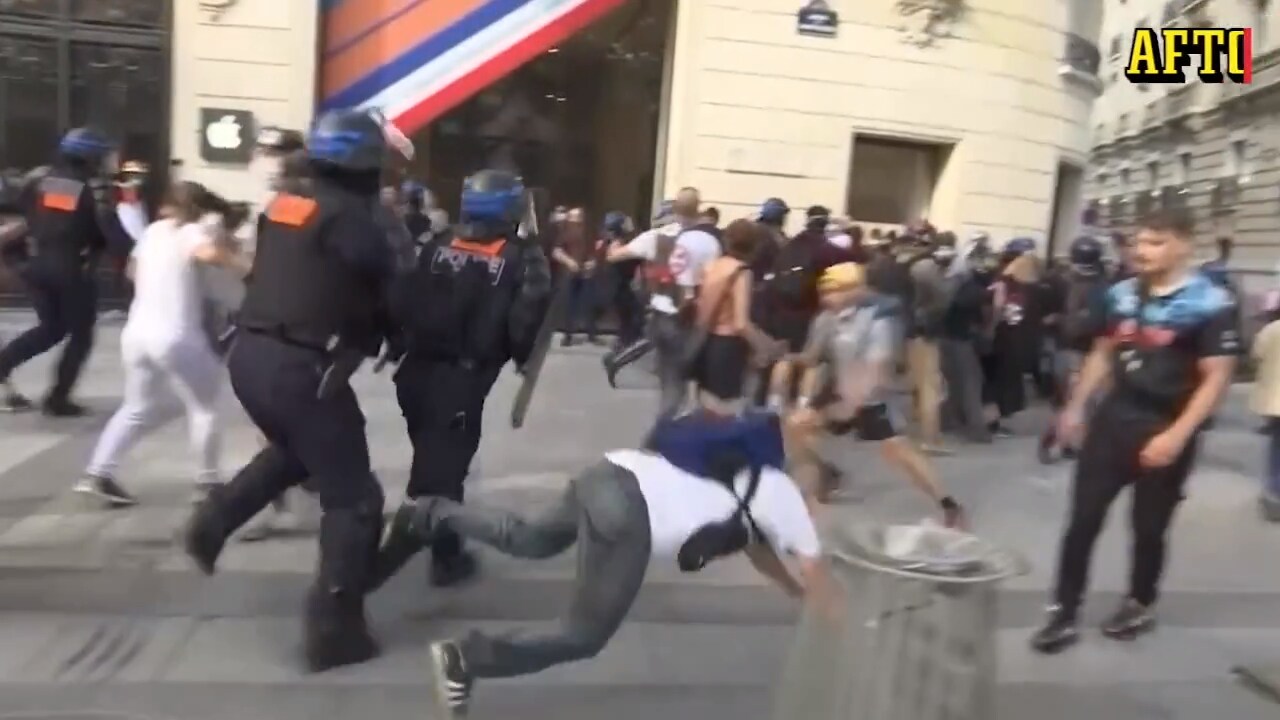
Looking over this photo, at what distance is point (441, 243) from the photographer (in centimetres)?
481

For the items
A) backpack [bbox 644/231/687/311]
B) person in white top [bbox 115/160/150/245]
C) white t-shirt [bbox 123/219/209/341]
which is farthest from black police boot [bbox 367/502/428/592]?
person in white top [bbox 115/160/150/245]

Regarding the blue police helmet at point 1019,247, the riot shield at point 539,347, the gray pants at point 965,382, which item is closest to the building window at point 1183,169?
the blue police helmet at point 1019,247

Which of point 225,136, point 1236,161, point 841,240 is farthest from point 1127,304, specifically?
point 1236,161

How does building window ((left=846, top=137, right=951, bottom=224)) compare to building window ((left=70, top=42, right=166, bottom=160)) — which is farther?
building window ((left=846, top=137, right=951, bottom=224))

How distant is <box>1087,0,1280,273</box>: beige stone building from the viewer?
109ft

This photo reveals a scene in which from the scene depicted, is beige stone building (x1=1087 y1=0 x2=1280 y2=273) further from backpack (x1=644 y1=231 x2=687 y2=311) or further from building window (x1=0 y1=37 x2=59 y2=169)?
building window (x1=0 y1=37 x2=59 y2=169)

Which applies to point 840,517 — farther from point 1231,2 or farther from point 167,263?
point 1231,2

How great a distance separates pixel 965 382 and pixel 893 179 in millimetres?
7191

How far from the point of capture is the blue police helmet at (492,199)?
4.69 metres

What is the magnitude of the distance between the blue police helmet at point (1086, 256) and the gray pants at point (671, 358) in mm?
3506

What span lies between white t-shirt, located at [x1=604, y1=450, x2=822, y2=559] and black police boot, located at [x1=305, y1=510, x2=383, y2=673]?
1.19m

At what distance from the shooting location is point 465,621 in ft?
16.1

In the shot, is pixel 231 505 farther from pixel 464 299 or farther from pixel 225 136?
pixel 225 136

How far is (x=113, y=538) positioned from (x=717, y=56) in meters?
10.6
